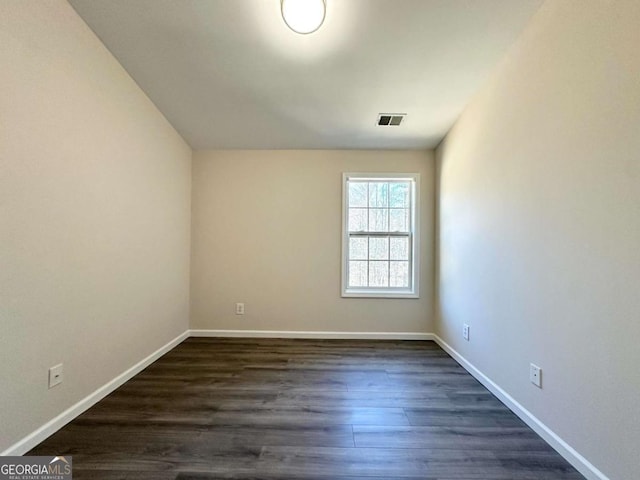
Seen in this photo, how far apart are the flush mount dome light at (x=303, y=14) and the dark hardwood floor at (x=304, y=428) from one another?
8.24 feet

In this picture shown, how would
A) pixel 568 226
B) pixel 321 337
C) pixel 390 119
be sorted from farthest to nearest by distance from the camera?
pixel 321 337
pixel 390 119
pixel 568 226

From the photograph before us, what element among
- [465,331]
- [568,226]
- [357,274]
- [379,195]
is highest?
[379,195]

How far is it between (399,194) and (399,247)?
643mm

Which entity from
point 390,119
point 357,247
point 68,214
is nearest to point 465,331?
point 357,247

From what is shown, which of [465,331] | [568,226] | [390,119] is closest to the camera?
[568,226]

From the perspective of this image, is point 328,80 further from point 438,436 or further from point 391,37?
point 438,436

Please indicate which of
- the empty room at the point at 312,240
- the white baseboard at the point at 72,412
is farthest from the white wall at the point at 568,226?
the white baseboard at the point at 72,412

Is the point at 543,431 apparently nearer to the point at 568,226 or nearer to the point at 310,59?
the point at 568,226

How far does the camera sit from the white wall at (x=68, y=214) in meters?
1.57

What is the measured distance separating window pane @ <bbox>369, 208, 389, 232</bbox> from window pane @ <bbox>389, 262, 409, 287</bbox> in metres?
0.45

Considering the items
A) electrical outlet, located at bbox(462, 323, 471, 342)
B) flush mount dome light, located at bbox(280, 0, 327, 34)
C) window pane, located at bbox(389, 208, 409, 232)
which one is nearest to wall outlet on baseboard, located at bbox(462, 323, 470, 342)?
electrical outlet, located at bbox(462, 323, 471, 342)

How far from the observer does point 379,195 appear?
12.6ft

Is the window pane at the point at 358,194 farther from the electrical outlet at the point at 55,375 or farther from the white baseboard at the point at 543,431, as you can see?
the electrical outlet at the point at 55,375

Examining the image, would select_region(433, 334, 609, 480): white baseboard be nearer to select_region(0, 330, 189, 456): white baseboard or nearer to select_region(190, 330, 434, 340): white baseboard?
select_region(190, 330, 434, 340): white baseboard
